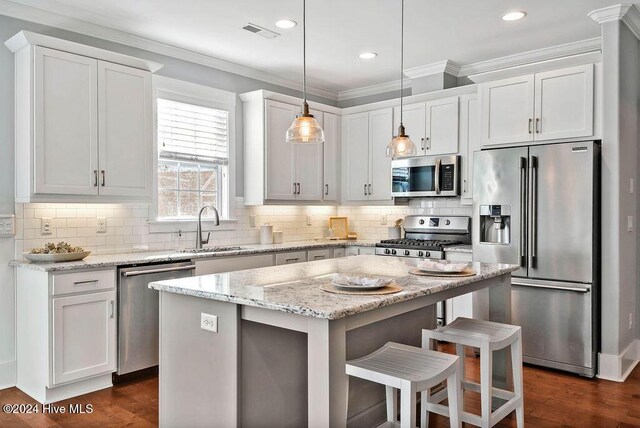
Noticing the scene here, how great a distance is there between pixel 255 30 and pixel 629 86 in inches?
117

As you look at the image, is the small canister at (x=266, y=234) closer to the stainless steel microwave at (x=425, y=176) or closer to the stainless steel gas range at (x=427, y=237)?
the stainless steel gas range at (x=427, y=237)

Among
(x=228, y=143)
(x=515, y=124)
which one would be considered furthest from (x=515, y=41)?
(x=228, y=143)

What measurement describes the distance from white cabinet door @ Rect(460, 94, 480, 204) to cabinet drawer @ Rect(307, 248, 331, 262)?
1.49m

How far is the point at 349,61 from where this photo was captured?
16.3 feet

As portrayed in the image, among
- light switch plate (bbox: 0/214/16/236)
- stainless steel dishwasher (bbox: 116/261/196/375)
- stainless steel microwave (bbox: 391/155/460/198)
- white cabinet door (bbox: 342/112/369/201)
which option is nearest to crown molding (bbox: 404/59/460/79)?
white cabinet door (bbox: 342/112/369/201)

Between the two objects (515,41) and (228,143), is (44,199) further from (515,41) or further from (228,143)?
(515,41)

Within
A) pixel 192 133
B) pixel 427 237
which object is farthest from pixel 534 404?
pixel 192 133

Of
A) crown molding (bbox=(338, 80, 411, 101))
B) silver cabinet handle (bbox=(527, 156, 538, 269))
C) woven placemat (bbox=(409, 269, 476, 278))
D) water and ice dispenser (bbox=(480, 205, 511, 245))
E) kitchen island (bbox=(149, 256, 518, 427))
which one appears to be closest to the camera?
kitchen island (bbox=(149, 256, 518, 427))

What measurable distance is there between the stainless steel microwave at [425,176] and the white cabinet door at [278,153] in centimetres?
112

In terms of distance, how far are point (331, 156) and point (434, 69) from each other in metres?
1.46

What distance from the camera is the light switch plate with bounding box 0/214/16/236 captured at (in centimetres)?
350

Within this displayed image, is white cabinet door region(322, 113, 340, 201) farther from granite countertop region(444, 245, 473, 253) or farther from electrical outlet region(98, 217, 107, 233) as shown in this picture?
electrical outlet region(98, 217, 107, 233)

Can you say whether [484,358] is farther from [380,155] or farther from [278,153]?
[380,155]

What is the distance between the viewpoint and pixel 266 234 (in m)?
5.18
